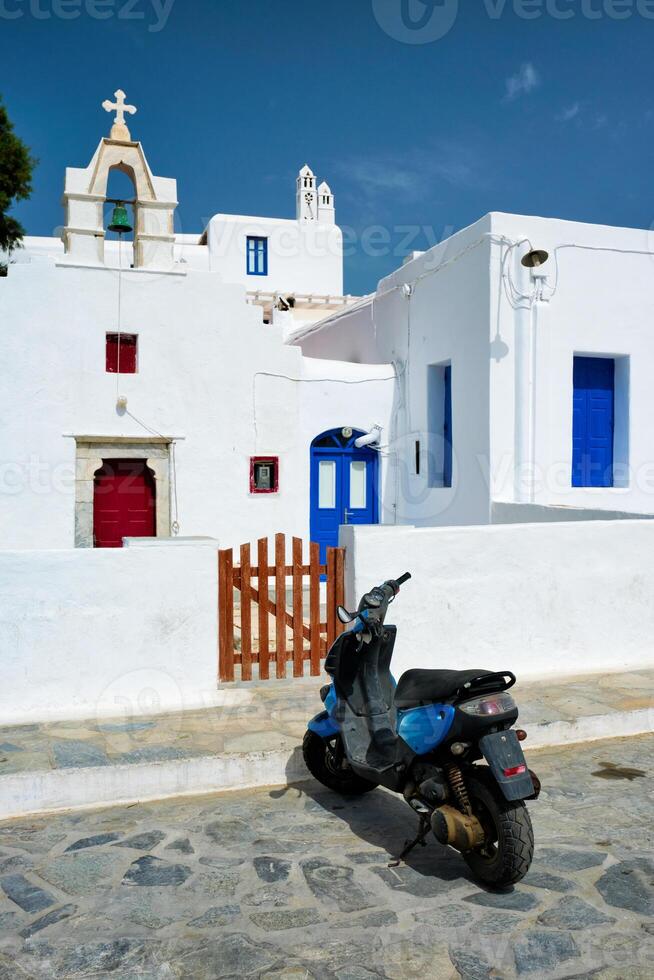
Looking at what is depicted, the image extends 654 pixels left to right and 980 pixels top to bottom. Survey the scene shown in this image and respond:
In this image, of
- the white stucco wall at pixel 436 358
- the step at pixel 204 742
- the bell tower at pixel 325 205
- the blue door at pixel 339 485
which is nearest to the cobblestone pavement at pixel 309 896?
the step at pixel 204 742

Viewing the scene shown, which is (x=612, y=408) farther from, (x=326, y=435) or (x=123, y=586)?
(x=123, y=586)

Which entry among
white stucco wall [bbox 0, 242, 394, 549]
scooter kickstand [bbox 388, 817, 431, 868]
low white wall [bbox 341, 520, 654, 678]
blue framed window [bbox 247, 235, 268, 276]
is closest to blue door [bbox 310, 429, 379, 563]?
white stucco wall [bbox 0, 242, 394, 549]

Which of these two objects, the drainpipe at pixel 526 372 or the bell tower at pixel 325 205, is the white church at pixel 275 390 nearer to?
the drainpipe at pixel 526 372

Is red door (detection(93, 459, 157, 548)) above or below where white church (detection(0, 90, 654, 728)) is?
below

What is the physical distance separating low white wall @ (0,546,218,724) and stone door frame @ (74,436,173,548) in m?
4.95

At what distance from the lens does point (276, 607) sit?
20.7 ft

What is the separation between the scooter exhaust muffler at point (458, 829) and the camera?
357 cm

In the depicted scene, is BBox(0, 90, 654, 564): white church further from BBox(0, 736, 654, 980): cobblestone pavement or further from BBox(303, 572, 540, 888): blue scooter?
BBox(0, 736, 654, 980): cobblestone pavement

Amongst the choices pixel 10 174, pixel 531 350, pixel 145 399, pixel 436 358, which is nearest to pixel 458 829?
pixel 531 350

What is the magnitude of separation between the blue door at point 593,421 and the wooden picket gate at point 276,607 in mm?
5644

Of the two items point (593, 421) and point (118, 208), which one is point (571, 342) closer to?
point (593, 421)

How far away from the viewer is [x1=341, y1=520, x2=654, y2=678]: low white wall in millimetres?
6547

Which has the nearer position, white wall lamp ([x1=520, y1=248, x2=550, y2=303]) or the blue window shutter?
white wall lamp ([x1=520, y1=248, x2=550, y2=303])

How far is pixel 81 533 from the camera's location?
11.0 meters
